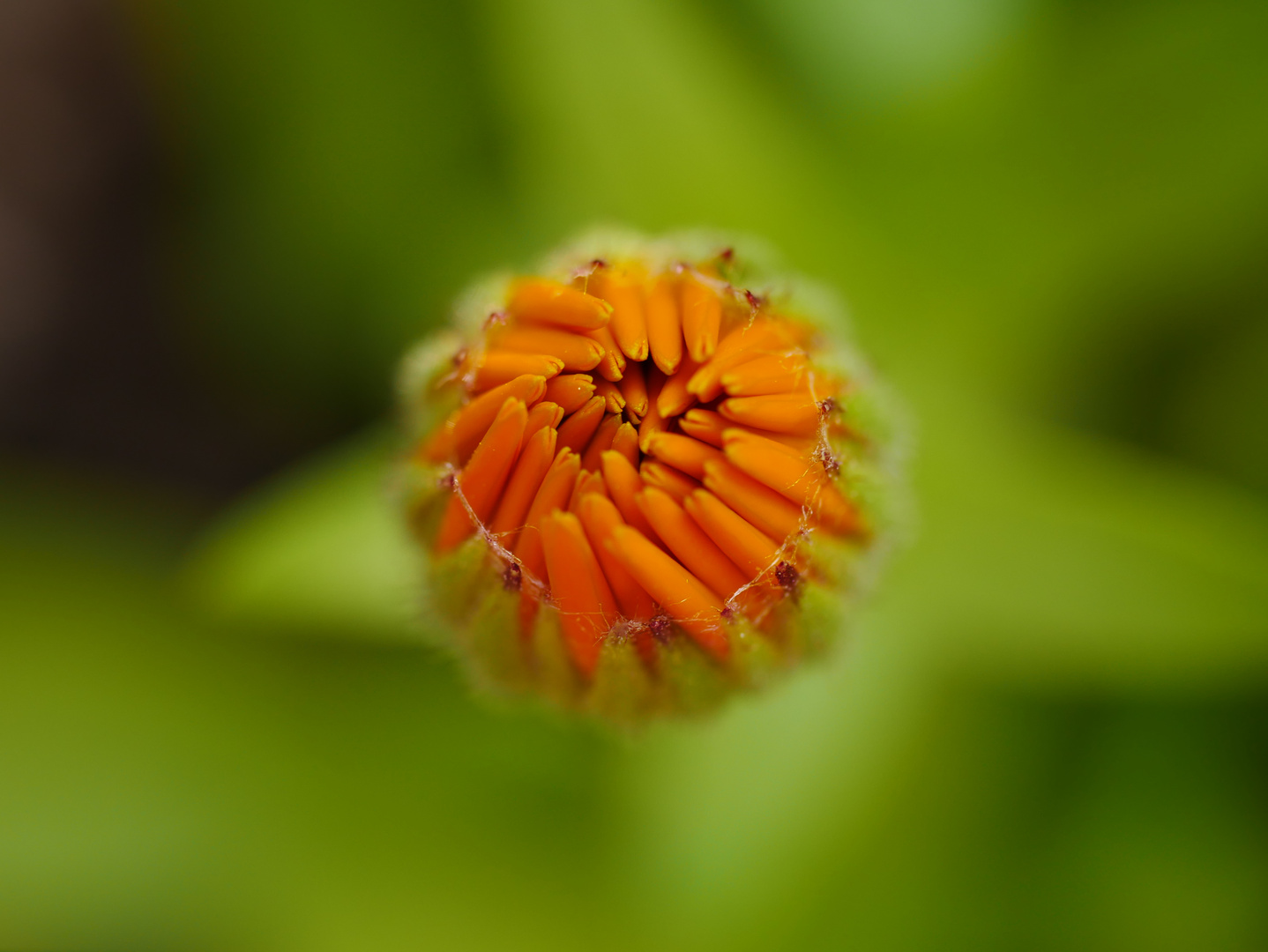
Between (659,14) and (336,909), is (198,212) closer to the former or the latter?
(659,14)

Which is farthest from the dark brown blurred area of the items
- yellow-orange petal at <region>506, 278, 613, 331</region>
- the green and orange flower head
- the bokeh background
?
yellow-orange petal at <region>506, 278, 613, 331</region>

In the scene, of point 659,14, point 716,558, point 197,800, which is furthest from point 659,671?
point 197,800

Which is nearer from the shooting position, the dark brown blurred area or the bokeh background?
the bokeh background

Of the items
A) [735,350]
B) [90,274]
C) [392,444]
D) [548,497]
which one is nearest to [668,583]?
[548,497]

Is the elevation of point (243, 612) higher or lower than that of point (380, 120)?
lower

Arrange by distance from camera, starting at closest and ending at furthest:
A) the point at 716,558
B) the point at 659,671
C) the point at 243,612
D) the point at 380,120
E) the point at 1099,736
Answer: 1. the point at 716,558
2. the point at 659,671
3. the point at 243,612
4. the point at 1099,736
5. the point at 380,120

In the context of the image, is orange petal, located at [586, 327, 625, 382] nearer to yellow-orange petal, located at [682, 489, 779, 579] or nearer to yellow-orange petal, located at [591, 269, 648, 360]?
yellow-orange petal, located at [591, 269, 648, 360]
